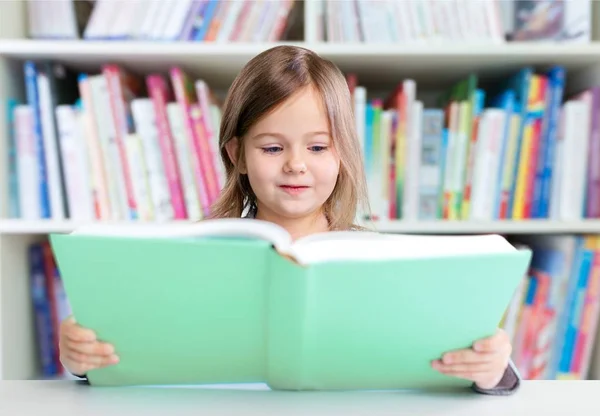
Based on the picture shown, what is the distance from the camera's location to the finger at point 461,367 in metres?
0.48

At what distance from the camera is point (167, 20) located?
117cm

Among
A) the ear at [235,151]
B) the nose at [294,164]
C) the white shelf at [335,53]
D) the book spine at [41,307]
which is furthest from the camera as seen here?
the book spine at [41,307]

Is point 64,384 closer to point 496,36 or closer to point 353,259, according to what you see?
point 353,259

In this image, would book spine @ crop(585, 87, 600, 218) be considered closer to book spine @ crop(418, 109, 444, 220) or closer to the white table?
book spine @ crop(418, 109, 444, 220)

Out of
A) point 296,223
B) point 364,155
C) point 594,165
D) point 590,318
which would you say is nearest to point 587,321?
point 590,318

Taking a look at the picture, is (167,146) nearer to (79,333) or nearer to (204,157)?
(204,157)

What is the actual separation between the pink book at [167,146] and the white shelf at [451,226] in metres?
0.21

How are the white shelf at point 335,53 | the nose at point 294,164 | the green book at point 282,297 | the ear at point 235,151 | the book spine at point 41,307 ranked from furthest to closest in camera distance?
the book spine at point 41,307 → the white shelf at point 335,53 → the ear at point 235,151 → the nose at point 294,164 → the green book at point 282,297

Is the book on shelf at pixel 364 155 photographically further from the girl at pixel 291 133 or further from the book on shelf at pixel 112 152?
the girl at pixel 291 133

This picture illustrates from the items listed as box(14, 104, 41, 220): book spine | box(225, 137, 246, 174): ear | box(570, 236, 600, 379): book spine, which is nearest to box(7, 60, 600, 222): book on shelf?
box(14, 104, 41, 220): book spine

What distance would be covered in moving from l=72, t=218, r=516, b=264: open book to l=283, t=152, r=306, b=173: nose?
0.32m

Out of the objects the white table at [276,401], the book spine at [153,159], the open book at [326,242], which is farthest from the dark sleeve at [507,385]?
the book spine at [153,159]

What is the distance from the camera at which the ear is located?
89 centimetres

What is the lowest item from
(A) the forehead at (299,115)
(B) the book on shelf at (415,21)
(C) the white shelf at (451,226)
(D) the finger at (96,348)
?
(D) the finger at (96,348)
